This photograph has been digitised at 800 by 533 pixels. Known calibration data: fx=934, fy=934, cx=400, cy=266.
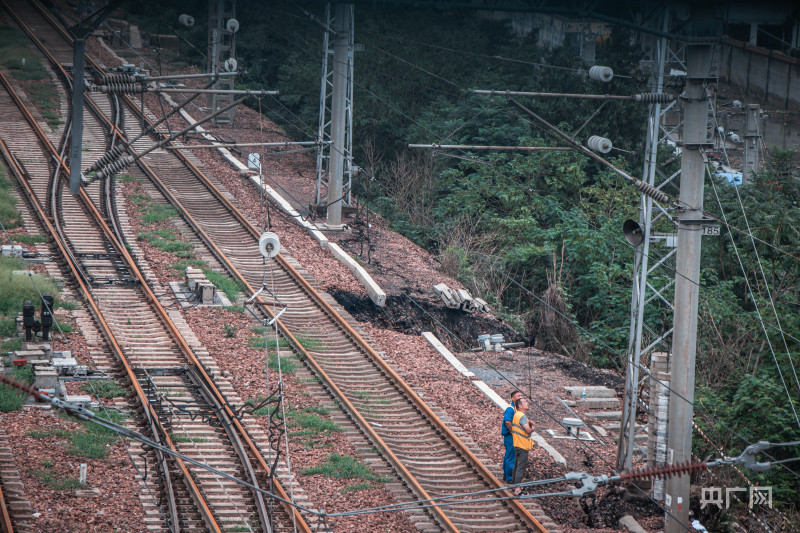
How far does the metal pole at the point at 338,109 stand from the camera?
24234mm

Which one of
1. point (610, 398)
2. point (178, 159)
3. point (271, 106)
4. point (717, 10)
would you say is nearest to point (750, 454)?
point (717, 10)

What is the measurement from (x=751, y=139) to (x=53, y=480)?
1041 inches

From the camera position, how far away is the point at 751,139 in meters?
32.0

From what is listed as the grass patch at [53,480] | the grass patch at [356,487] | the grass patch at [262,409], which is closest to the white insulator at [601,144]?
the grass patch at [356,487]

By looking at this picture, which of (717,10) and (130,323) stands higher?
(717,10)

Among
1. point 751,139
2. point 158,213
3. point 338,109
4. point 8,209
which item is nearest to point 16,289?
point 8,209

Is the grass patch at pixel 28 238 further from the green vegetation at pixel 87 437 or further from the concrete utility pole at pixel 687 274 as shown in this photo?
the concrete utility pole at pixel 687 274

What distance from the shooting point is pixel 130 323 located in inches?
762

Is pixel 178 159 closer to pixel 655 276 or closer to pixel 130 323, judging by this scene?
pixel 130 323

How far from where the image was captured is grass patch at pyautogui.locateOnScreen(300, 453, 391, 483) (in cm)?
1444

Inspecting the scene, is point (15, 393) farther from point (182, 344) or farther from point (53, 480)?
point (182, 344)

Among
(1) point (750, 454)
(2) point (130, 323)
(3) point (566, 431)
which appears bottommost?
(3) point (566, 431)

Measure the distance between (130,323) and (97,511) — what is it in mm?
7430

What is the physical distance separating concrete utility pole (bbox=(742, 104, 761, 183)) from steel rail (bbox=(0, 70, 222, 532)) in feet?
64.9
